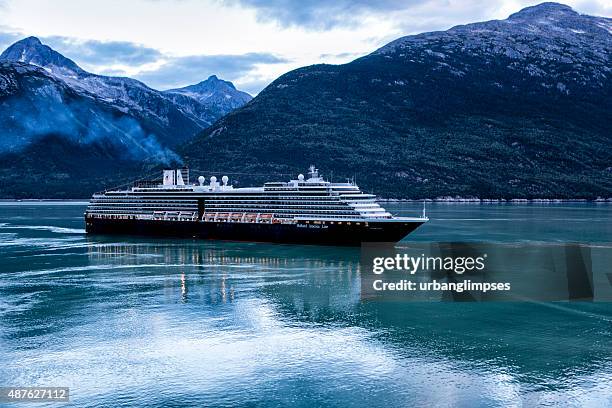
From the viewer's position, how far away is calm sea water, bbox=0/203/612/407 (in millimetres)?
31000

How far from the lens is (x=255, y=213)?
100875 mm

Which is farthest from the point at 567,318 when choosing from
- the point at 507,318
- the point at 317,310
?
the point at 317,310

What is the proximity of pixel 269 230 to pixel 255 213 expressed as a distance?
547 centimetres

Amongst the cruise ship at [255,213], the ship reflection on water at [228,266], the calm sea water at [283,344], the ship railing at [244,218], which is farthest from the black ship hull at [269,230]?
the calm sea water at [283,344]

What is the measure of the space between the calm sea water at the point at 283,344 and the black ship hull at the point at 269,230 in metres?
22.0

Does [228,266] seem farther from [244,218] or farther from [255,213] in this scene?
[244,218]

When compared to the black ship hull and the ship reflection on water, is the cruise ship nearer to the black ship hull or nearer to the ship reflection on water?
the black ship hull

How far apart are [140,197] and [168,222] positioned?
11.5 meters

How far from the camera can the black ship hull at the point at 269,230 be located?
8600 cm

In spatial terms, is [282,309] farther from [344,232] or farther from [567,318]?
[344,232]

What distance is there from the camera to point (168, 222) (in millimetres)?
111875

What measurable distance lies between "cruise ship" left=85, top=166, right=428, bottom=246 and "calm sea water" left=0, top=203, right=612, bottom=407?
76.4 feet

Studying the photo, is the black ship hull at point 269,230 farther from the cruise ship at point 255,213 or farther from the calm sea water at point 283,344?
the calm sea water at point 283,344

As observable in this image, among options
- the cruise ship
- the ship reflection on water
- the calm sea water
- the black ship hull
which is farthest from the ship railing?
the calm sea water
